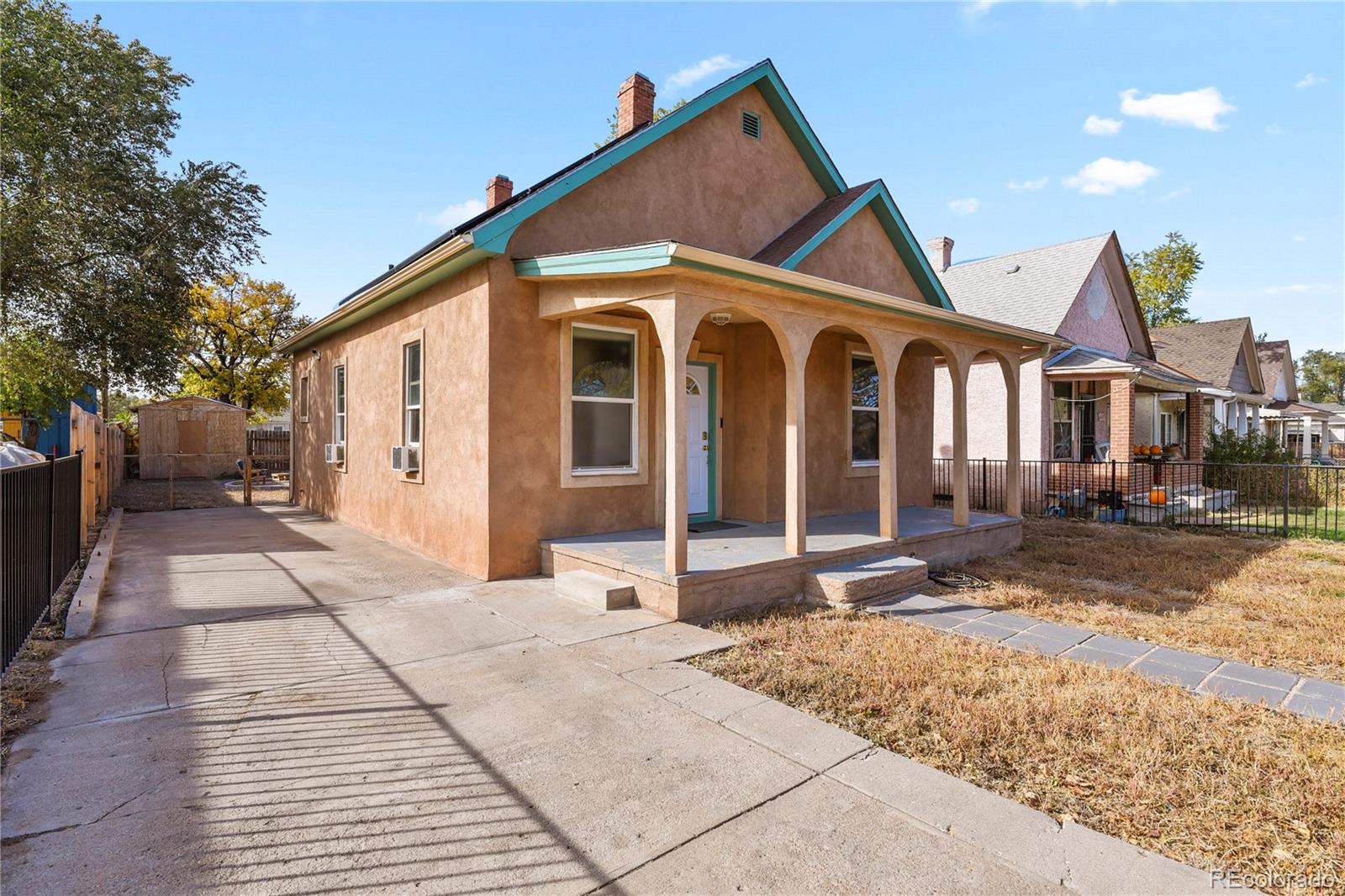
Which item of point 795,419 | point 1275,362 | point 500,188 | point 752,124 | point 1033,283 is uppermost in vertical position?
point 500,188

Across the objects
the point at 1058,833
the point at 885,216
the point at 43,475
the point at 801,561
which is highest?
the point at 885,216

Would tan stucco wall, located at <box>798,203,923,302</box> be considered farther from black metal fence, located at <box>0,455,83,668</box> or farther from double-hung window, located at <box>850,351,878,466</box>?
black metal fence, located at <box>0,455,83,668</box>

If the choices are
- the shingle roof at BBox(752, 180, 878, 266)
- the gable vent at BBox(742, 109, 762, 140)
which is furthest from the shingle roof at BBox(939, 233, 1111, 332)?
the gable vent at BBox(742, 109, 762, 140)

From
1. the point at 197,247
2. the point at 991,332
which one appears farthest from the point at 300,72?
the point at 991,332

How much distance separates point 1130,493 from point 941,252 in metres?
10.6

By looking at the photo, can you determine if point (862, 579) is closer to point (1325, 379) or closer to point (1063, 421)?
point (1063, 421)

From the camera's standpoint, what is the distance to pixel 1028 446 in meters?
15.3

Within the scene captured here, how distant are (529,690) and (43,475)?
4849mm

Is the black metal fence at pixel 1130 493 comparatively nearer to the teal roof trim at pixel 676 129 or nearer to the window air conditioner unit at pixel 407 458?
the teal roof trim at pixel 676 129

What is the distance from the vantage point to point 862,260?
1012 centimetres

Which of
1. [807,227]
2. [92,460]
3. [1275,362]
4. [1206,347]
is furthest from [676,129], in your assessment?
[1275,362]

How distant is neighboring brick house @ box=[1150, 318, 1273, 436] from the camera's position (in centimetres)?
2138

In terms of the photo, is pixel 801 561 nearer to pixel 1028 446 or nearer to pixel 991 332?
pixel 991 332

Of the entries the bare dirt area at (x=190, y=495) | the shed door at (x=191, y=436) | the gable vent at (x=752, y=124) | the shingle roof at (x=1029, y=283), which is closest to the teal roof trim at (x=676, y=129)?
the gable vent at (x=752, y=124)
